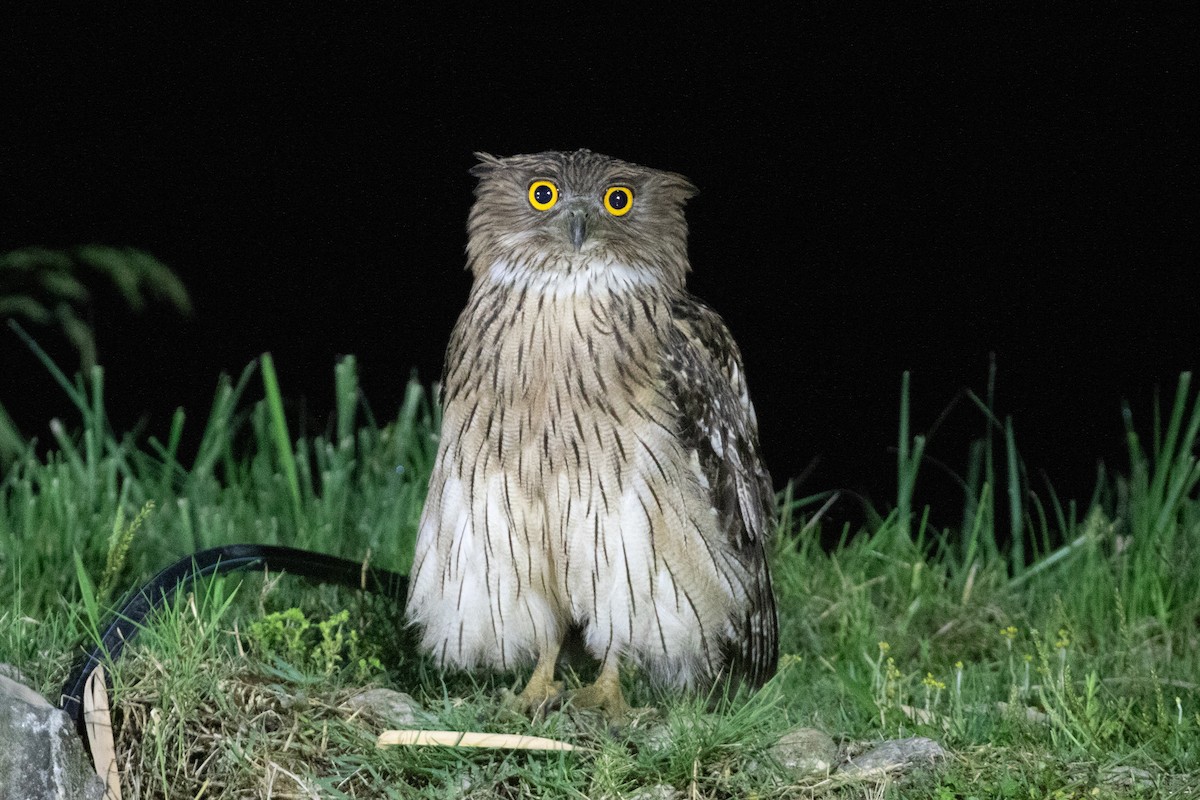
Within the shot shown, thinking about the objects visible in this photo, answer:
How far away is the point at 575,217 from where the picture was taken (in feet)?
11.2

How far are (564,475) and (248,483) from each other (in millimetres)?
1745

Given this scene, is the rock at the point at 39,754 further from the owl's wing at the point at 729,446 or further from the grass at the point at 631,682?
the owl's wing at the point at 729,446

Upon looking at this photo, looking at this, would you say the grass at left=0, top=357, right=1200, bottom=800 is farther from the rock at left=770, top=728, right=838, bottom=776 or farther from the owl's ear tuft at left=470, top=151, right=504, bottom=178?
the owl's ear tuft at left=470, top=151, right=504, bottom=178

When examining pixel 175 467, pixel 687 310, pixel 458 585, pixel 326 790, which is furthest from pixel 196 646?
pixel 175 467

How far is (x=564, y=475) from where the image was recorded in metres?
3.36

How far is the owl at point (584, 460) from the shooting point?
3.38 meters

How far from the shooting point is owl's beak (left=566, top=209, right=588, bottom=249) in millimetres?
3377

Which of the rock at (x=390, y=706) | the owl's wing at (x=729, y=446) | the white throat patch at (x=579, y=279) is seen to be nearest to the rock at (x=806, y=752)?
the owl's wing at (x=729, y=446)

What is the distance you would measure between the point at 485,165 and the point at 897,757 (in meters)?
1.59

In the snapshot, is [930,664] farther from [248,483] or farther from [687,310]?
[248,483]

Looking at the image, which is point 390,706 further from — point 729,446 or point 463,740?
point 729,446

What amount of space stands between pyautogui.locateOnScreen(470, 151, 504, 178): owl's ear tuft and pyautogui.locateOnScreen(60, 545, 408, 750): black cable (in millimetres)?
932

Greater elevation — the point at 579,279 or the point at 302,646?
the point at 579,279

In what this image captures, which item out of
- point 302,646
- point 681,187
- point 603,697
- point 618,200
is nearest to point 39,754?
point 302,646
